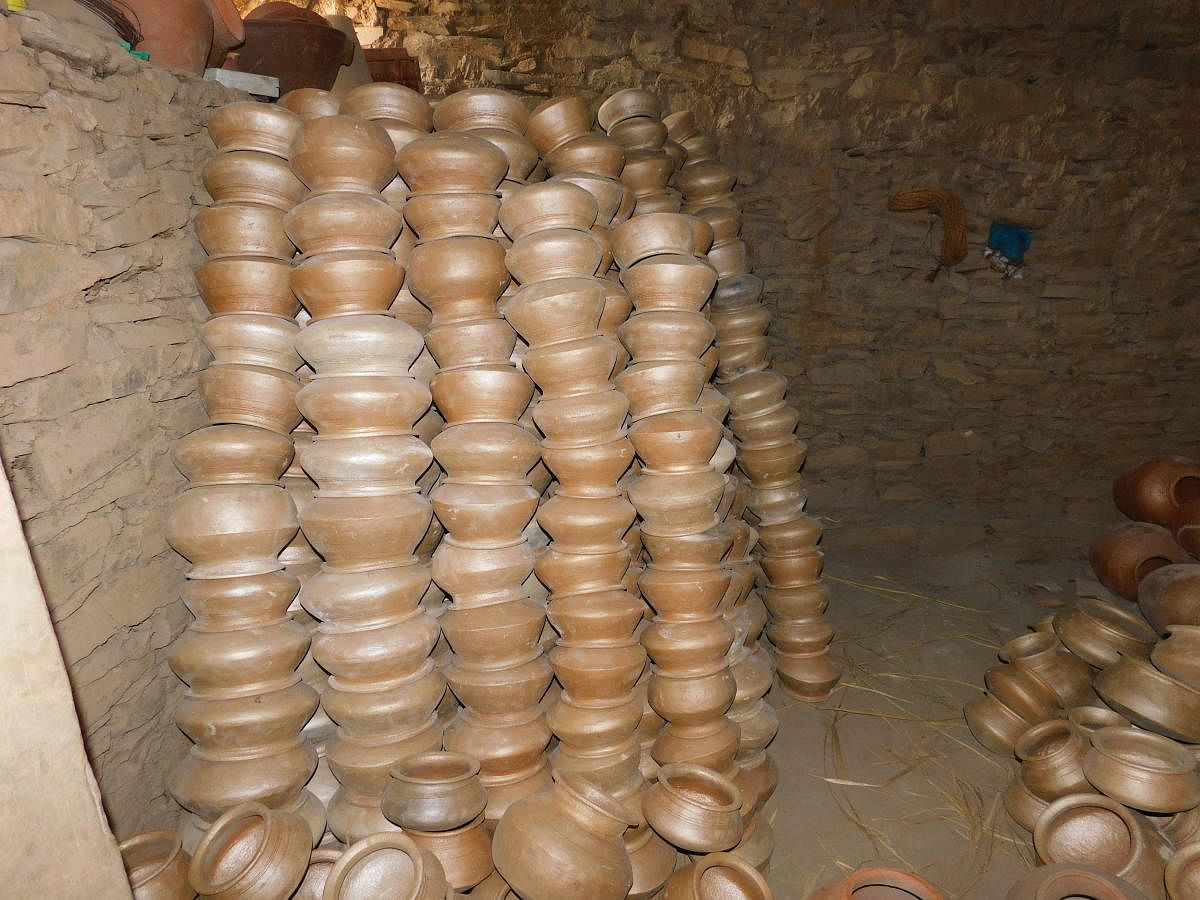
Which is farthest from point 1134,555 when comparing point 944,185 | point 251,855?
point 251,855

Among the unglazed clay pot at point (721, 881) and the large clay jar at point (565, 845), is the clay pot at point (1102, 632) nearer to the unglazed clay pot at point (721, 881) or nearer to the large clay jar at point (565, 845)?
the unglazed clay pot at point (721, 881)

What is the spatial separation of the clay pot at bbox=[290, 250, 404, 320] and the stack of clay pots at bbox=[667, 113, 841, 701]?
1.48 m

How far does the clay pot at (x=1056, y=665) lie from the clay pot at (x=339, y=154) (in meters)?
2.99

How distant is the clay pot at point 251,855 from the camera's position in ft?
5.20


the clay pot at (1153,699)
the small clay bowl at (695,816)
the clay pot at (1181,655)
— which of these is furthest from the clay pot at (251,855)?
the clay pot at (1181,655)

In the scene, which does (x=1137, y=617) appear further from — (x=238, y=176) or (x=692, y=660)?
(x=238, y=176)

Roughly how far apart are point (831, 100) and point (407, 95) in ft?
7.96

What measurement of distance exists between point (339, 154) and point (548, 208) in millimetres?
627

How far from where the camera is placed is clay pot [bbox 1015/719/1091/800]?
224cm

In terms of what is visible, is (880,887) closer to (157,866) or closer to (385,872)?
(385,872)

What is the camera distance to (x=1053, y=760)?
2281 millimetres

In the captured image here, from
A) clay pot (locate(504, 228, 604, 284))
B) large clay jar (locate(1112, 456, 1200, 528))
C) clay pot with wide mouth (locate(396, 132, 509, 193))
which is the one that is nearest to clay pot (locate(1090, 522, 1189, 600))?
large clay jar (locate(1112, 456, 1200, 528))

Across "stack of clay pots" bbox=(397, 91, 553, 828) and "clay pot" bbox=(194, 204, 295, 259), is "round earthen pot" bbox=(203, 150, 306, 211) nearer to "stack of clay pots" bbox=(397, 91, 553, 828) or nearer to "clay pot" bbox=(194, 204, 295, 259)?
"clay pot" bbox=(194, 204, 295, 259)

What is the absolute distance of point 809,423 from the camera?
4.15 m
